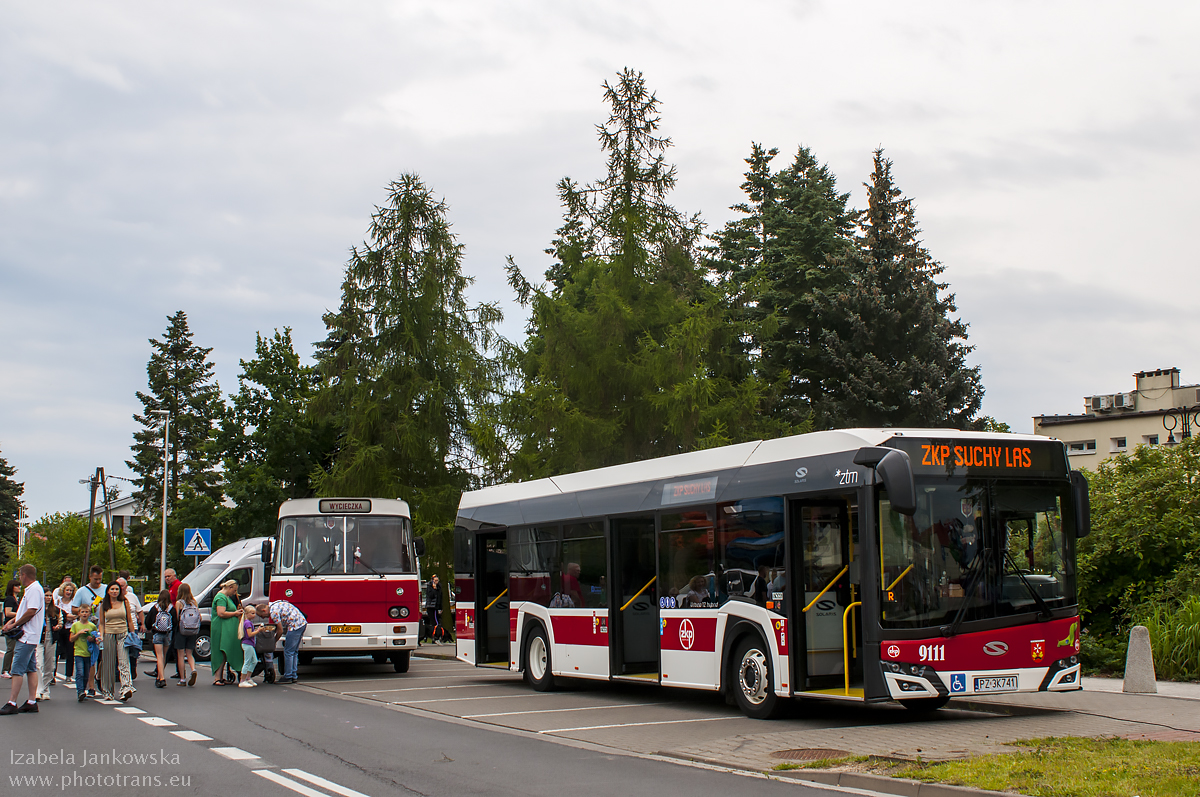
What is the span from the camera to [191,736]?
1218 cm

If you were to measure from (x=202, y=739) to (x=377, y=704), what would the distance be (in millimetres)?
4173

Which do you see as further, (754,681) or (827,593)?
(754,681)

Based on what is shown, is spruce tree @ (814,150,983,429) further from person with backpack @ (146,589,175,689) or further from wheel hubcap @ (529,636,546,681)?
person with backpack @ (146,589,175,689)

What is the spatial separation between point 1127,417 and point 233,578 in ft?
147

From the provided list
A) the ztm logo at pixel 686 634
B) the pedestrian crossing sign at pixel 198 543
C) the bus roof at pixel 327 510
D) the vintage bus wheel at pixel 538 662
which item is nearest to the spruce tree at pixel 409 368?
the pedestrian crossing sign at pixel 198 543

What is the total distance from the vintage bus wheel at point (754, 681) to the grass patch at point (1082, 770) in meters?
3.29

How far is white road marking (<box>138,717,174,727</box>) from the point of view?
13352mm

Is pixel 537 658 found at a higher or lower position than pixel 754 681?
lower

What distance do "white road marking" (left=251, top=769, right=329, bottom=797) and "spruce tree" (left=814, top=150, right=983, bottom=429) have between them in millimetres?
25911

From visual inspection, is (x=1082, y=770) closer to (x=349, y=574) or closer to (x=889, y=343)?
(x=349, y=574)

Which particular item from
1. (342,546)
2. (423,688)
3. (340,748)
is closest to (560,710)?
(340,748)

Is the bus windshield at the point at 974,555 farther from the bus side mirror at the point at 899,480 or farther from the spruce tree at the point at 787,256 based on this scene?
the spruce tree at the point at 787,256

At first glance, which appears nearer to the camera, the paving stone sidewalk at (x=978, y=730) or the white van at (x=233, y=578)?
the paving stone sidewalk at (x=978, y=730)

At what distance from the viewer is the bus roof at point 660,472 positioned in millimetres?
11969
